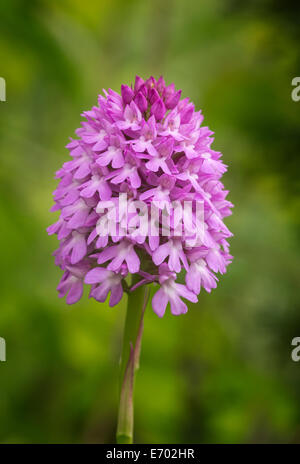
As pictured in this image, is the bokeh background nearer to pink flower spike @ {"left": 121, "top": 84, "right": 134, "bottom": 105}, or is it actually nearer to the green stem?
the green stem

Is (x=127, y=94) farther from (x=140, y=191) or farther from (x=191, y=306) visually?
(x=191, y=306)

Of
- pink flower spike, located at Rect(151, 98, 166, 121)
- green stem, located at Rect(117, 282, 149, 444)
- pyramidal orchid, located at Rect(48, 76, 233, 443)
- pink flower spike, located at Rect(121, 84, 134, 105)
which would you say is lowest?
green stem, located at Rect(117, 282, 149, 444)

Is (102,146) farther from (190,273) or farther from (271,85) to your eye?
(271,85)

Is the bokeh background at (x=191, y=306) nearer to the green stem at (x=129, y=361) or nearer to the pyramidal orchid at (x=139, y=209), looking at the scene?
the green stem at (x=129, y=361)

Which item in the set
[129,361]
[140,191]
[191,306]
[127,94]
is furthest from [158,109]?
[191,306]

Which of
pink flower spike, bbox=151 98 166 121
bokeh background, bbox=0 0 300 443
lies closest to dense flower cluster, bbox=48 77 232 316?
pink flower spike, bbox=151 98 166 121
